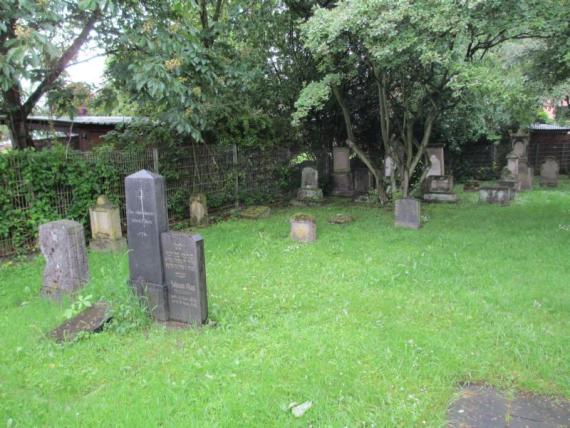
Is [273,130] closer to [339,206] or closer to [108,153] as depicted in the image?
[339,206]

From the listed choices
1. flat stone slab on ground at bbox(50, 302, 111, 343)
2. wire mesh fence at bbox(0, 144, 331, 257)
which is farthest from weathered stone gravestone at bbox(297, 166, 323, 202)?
flat stone slab on ground at bbox(50, 302, 111, 343)

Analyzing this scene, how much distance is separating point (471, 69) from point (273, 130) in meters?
6.63

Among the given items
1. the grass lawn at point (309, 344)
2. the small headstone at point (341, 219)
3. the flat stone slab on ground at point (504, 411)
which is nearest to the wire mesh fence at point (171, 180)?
the grass lawn at point (309, 344)

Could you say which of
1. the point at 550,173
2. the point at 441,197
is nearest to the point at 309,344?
the point at 441,197

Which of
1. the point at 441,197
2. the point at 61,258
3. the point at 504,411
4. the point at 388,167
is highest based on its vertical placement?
the point at 388,167

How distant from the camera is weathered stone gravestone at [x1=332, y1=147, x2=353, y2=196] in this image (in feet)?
50.6

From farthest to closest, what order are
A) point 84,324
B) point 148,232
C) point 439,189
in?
point 439,189 < point 148,232 < point 84,324

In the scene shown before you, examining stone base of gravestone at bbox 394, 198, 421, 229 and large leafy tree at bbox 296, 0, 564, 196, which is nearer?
large leafy tree at bbox 296, 0, 564, 196

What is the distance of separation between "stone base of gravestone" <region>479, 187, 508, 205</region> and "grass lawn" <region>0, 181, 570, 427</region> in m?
5.48

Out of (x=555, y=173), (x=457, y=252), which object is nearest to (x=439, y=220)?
(x=457, y=252)

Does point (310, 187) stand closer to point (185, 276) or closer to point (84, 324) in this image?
point (185, 276)

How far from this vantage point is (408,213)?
397 inches

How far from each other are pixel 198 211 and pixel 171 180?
991mm

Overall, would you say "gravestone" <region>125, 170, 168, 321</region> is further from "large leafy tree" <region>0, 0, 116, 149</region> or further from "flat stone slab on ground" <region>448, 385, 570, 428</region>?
"flat stone slab on ground" <region>448, 385, 570, 428</region>
